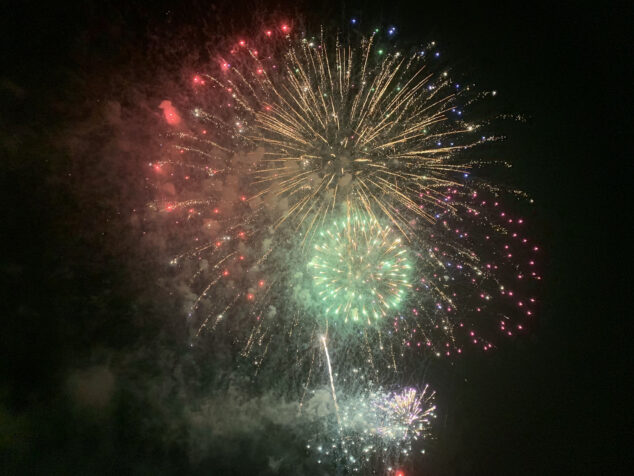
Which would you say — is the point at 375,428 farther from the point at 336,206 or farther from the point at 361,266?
the point at 336,206

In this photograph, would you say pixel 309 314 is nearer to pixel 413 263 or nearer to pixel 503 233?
pixel 413 263

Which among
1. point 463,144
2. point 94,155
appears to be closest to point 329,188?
point 463,144

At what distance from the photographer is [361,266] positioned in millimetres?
6195

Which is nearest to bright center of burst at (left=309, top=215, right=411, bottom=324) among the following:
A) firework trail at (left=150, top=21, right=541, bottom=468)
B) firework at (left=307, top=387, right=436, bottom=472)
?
firework trail at (left=150, top=21, right=541, bottom=468)

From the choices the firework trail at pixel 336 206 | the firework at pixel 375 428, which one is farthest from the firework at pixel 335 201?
the firework at pixel 375 428

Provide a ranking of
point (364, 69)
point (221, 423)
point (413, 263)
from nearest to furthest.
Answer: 1. point (364, 69)
2. point (413, 263)
3. point (221, 423)

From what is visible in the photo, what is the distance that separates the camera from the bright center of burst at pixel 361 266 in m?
6.17

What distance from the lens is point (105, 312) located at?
6.80 meters

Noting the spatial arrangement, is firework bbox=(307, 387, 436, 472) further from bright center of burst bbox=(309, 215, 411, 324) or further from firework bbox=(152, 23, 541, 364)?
bright center of burst bbox=(309, 215, 411, 324)

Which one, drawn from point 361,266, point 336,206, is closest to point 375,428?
point 361,266

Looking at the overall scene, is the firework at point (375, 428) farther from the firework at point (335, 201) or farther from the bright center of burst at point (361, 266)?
the bright center of burst at point (361, 266)

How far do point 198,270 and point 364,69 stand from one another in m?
4.41

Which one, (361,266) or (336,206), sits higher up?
(336,206)

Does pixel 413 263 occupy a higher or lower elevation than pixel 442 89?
lower
